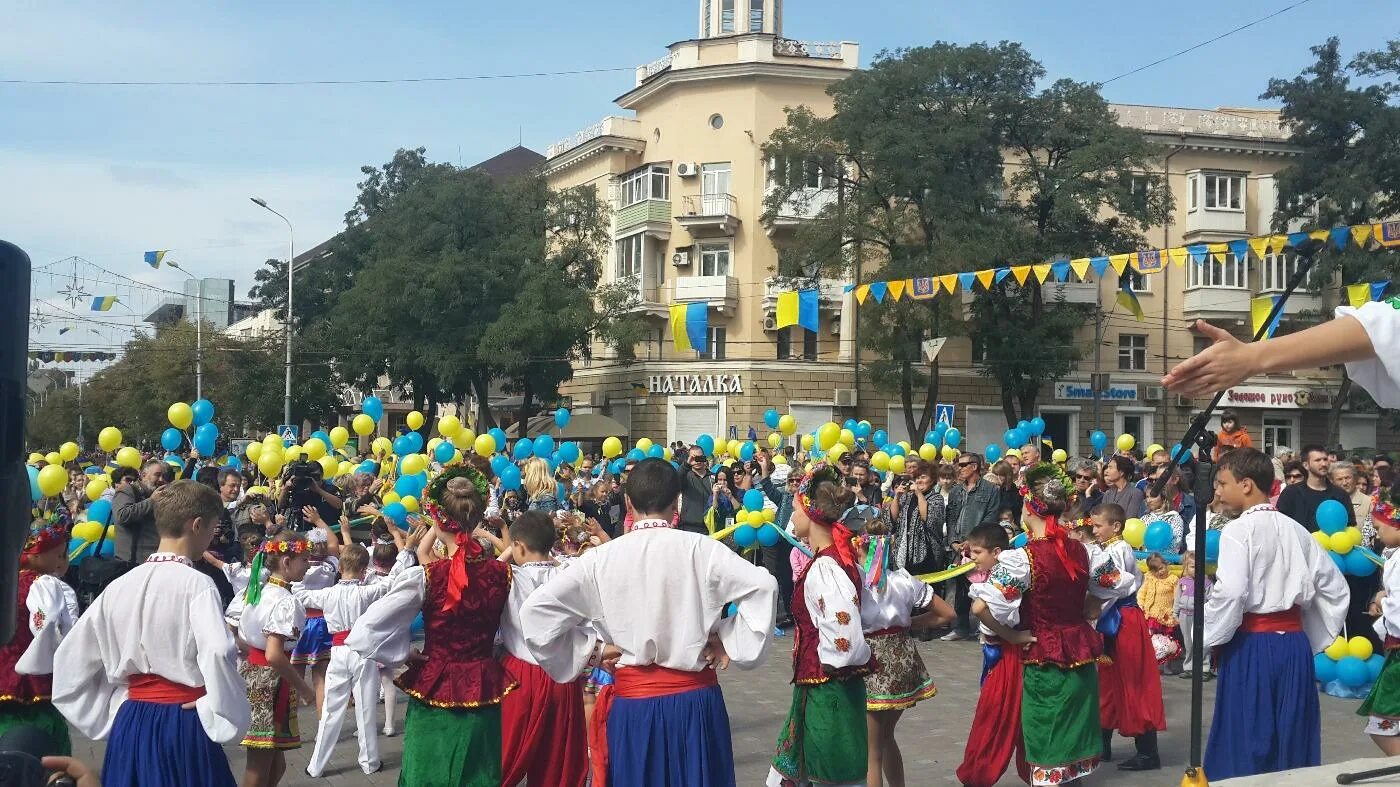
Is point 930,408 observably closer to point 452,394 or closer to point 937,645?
point 452,394

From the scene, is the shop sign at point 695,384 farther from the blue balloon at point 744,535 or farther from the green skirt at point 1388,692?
the green skirt at point 1388,692

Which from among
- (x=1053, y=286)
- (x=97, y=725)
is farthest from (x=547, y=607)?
(x=1053, y=286)

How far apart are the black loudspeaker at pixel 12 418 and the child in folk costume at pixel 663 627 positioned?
10.2 feet

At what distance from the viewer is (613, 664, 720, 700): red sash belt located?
5.28m

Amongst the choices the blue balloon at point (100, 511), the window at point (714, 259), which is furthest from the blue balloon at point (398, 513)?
the window at point (714, 259)

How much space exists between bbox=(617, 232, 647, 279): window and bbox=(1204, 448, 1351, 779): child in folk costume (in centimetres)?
Answer: 3784

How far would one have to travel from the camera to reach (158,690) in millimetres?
5309

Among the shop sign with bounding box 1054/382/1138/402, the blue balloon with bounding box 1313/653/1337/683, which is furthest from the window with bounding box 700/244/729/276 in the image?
the blue balloon with bounding box 1313/653/1337/683

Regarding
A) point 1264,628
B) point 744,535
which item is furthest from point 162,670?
point 744,535

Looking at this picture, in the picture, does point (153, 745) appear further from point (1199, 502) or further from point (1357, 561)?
point (1357, 561)

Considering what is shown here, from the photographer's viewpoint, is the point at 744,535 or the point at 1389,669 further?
the point at 744,535

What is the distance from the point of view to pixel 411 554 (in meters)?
7.33

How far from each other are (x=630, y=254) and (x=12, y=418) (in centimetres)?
4349

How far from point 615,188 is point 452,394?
9062 millimetres
